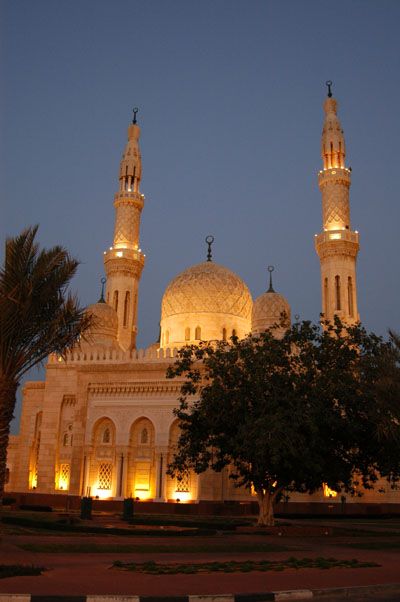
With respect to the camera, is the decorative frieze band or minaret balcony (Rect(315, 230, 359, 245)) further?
minaret balcony (Rect(315, 230, 359, 245))

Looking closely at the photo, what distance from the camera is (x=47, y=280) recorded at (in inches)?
489

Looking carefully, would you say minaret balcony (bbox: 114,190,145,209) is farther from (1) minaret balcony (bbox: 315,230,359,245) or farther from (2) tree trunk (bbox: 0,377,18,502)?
(2) tree trunk (bbox: 0,377,18,502)

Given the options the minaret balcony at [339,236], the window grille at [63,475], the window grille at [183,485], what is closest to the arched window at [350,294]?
Result: the minaret balcony at [339,236]

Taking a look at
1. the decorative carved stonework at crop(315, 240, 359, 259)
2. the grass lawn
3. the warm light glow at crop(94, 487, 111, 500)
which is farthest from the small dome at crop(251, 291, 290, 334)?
the grass lawn

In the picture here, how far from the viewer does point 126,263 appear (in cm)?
3841

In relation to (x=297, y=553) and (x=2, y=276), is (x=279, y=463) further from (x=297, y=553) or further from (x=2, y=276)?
(x=2, y=276)

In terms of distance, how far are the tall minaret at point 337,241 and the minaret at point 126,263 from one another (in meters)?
11.0

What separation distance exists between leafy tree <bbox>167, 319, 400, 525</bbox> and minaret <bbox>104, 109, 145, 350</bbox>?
1939cm

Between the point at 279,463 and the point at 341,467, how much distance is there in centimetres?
229

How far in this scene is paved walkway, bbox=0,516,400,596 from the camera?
7.59m

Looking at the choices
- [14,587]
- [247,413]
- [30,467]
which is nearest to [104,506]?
[30,467]

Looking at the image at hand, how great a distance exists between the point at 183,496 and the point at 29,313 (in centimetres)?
1809

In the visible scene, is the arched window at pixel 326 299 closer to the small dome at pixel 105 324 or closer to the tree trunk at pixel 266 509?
the small dome at pixel 105 324

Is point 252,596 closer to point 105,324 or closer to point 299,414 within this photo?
point 299,414
